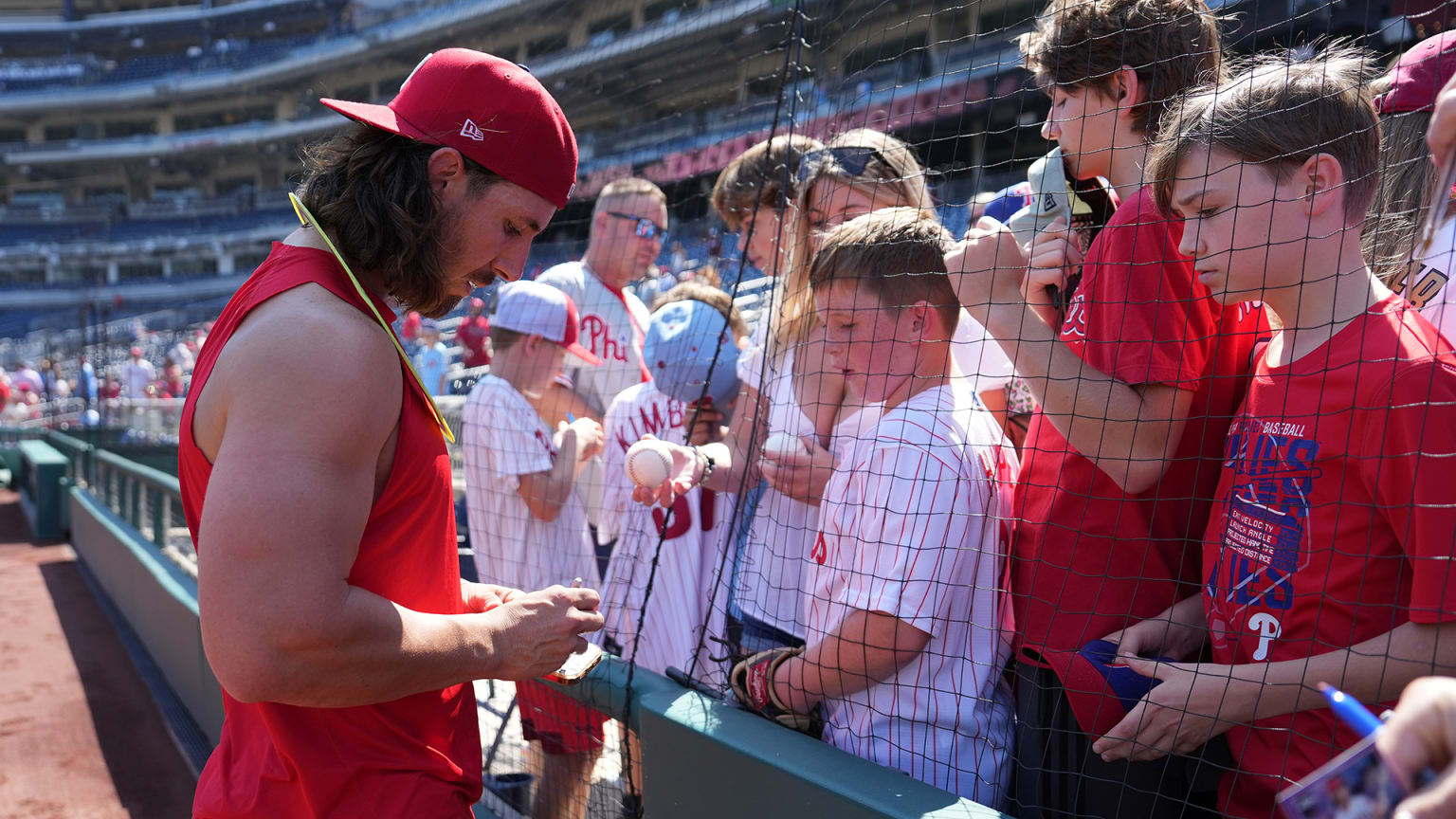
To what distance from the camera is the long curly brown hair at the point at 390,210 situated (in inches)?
55.0

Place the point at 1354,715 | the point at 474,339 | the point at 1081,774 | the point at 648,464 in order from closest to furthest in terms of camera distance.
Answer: the point at 1354,715, the point at 1081,774, the point at 648,464, the point at 474,339

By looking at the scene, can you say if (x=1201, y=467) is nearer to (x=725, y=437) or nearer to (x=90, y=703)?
(x=725, y=437)

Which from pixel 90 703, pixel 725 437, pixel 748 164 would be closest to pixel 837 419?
pixel 725 437

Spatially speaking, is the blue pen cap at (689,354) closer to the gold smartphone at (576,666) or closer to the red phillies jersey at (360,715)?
the gold smartphone at (576,666)

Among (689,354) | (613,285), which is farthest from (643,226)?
(689,354)

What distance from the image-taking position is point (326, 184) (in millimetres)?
1470

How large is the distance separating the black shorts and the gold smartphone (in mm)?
713

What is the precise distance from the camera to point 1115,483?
1707 mm

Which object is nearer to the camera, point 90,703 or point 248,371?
point 248,371

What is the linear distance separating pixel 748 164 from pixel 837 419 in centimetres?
102

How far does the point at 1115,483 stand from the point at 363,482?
118 centimetres

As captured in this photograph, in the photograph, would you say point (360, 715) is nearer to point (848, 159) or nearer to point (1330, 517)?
point (1330, 517)

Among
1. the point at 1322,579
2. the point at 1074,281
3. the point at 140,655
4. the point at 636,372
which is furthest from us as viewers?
the point at 140,655

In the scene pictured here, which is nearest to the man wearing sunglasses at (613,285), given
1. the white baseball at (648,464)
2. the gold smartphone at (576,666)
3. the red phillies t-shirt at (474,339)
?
the white baseball at (648,464)
